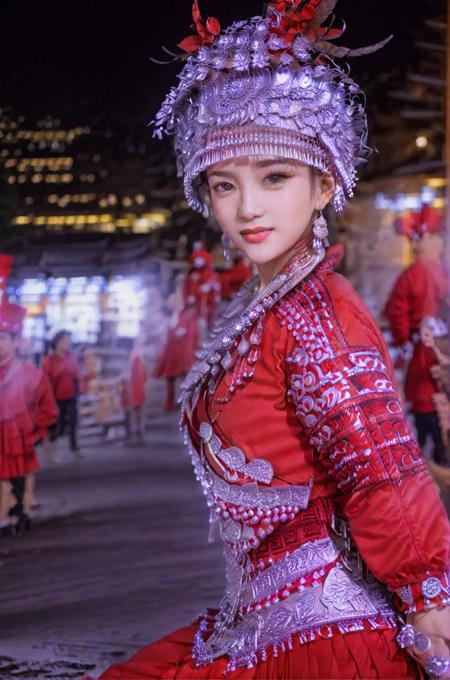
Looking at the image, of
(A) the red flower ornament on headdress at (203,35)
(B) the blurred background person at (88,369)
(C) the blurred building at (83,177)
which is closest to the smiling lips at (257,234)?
(A) the red flower ornament on headdress at (203,35)

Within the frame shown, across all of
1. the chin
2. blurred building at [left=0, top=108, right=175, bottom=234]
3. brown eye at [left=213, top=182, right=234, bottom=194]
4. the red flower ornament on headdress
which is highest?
blurred building at [left=0, top=108, right=175, bottom=234]

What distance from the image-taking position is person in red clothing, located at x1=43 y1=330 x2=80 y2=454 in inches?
119

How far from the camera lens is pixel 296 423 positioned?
1243 mm

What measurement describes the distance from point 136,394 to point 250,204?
8.30ft

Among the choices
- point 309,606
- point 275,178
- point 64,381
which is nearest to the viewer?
point 309,606

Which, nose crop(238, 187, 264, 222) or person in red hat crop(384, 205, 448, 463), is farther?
person in red hat crop(384, 205, 448, 463)

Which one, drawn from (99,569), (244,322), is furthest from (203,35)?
(99,569)

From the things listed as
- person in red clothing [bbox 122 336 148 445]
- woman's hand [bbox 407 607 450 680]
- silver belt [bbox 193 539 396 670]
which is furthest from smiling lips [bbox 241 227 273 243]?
person in red clothing [bbox 122 336 148 445]

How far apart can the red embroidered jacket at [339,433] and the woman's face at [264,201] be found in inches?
3.8

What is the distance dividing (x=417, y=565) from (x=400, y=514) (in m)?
0.08

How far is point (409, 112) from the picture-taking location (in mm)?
3410

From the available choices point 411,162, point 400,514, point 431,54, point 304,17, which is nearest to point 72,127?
point 431,54

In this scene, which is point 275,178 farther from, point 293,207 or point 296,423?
point 296,423

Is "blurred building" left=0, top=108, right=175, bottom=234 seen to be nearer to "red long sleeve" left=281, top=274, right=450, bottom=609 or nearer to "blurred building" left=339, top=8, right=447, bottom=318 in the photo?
"blurred building" left=339, top=8, right=447, bottom=318
